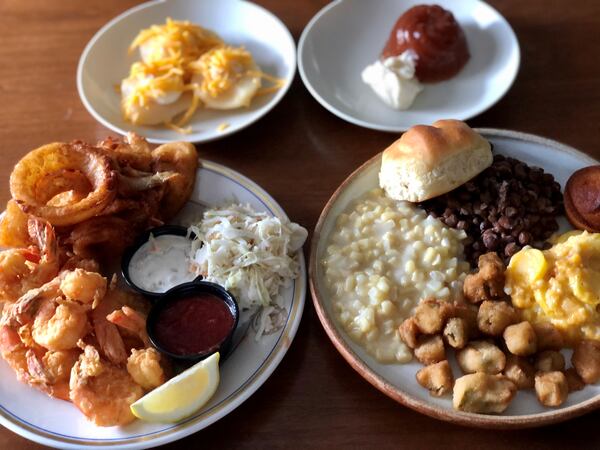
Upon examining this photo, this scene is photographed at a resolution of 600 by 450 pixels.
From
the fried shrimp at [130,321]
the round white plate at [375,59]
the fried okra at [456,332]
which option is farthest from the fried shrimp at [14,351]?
the round white plate at [375,59]

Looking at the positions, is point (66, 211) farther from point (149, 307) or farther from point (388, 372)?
point (388, 372)

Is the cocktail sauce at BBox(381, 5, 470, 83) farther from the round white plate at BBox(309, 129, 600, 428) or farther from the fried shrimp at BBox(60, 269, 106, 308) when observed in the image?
the fried shrimp at BBox(60, 269, 106, 308)

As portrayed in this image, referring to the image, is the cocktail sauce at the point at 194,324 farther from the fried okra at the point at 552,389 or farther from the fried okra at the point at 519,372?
the fried okra at the point at 552,389

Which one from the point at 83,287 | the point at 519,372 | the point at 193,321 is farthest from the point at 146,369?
the point at 519,372

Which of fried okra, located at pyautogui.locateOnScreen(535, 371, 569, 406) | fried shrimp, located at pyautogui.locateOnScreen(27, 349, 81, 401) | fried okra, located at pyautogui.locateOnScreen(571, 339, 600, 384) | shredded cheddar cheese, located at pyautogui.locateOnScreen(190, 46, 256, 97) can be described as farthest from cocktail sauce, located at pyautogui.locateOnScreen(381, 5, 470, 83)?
fried shrimp, located at pyautogui.locateOnScreen(27, 349, 81, 401)

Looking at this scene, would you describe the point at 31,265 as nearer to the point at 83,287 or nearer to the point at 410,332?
the point at 83,287
